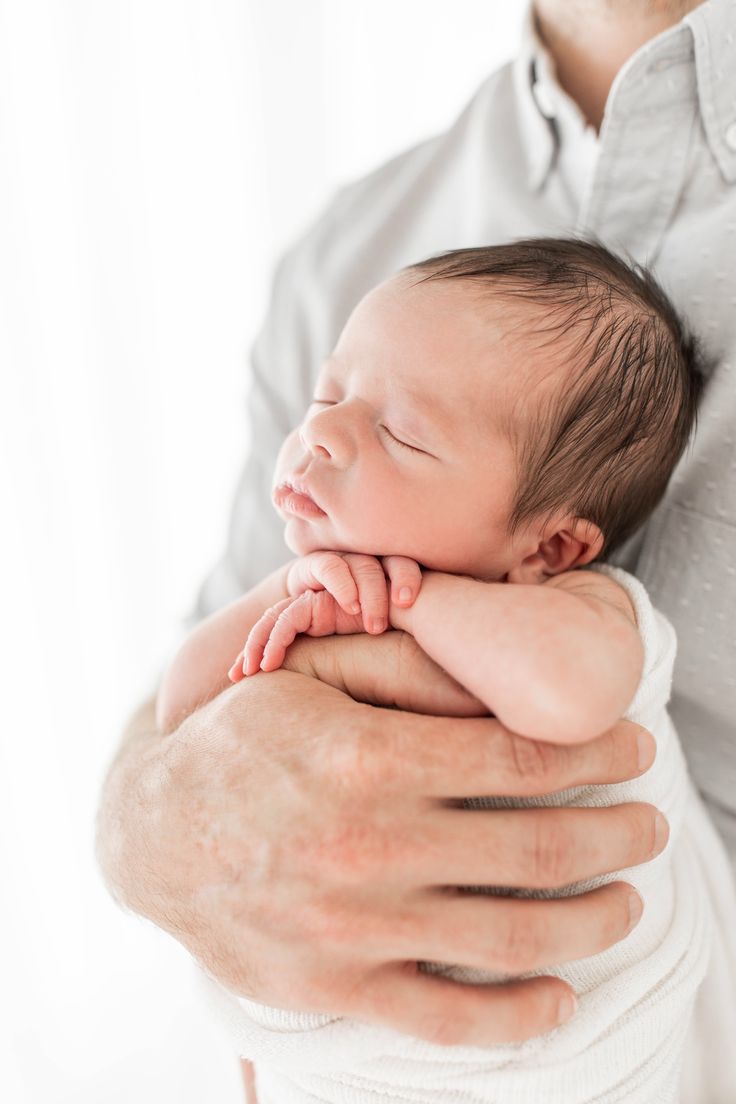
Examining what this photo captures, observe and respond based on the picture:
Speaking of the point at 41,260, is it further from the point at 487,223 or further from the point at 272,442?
the point at 487,223

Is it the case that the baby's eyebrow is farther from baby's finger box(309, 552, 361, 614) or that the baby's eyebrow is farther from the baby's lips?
the baby's lips

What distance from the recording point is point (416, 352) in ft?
2.99

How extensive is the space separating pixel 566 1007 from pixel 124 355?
1.47 meters

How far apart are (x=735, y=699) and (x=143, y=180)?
1463 millimetres

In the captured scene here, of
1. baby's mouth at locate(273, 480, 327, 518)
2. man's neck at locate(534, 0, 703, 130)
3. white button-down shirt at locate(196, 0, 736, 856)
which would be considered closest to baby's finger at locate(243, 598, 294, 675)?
baby's mouth at locate(273, 480, 327, 518)

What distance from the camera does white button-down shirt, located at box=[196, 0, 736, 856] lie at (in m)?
1.03

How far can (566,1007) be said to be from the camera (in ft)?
2.54

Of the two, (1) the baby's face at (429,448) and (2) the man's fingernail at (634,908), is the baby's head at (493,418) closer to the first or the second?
(1) the baby's face at (429,448)

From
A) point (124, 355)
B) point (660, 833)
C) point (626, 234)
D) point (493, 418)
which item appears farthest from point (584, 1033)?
point (124, 355)

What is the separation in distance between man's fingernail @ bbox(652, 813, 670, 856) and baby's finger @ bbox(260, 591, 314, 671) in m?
0.38

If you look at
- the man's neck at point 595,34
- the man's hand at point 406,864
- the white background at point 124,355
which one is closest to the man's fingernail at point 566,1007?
the man's hand at point 406,864

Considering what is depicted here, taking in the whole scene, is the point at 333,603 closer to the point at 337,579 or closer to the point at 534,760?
the point at 337,579

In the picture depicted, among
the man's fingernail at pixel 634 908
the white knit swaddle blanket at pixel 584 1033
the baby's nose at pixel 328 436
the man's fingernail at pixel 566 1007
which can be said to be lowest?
the white knit swaddle blanket at pixel 584 1033

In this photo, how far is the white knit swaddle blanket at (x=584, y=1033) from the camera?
80 centimetres
